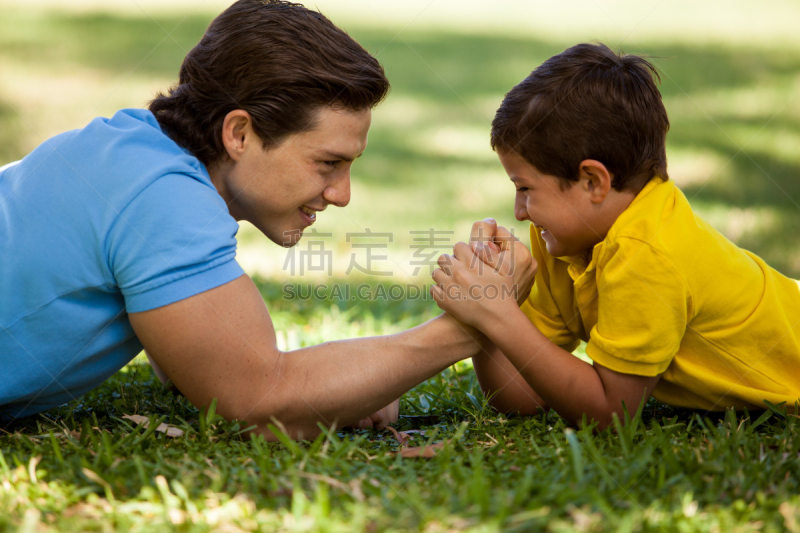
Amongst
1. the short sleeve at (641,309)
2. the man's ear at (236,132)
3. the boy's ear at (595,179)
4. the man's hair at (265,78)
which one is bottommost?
the short sleeve at (641,309)

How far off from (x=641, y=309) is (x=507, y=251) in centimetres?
53

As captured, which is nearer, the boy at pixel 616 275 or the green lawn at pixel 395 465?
the green lawn at pixel 395 465

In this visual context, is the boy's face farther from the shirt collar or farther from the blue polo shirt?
the blue polo shirt

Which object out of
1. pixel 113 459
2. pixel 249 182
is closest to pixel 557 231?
pixel 249 182

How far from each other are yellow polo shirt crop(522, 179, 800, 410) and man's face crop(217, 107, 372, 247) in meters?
0.96

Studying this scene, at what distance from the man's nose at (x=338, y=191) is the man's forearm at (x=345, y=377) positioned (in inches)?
24.5

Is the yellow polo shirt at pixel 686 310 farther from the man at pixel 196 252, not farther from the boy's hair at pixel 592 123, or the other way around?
the man at pixel 196 252

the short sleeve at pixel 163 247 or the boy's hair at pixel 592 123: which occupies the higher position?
the boy's hair at pixel 592 123

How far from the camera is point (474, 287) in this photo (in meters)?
2.55

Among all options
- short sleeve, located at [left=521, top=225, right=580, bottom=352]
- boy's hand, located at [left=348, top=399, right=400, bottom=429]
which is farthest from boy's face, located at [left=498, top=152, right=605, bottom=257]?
boy's hand, located at [left=348, top=399, right=400, bottom=429]

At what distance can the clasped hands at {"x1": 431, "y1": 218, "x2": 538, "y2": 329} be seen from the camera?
253 centimetres

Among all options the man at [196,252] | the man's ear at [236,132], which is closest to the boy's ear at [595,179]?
the man at [196,252]

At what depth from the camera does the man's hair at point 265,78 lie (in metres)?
2.61

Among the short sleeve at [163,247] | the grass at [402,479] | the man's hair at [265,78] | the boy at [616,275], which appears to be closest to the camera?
the grass at [402,479]
